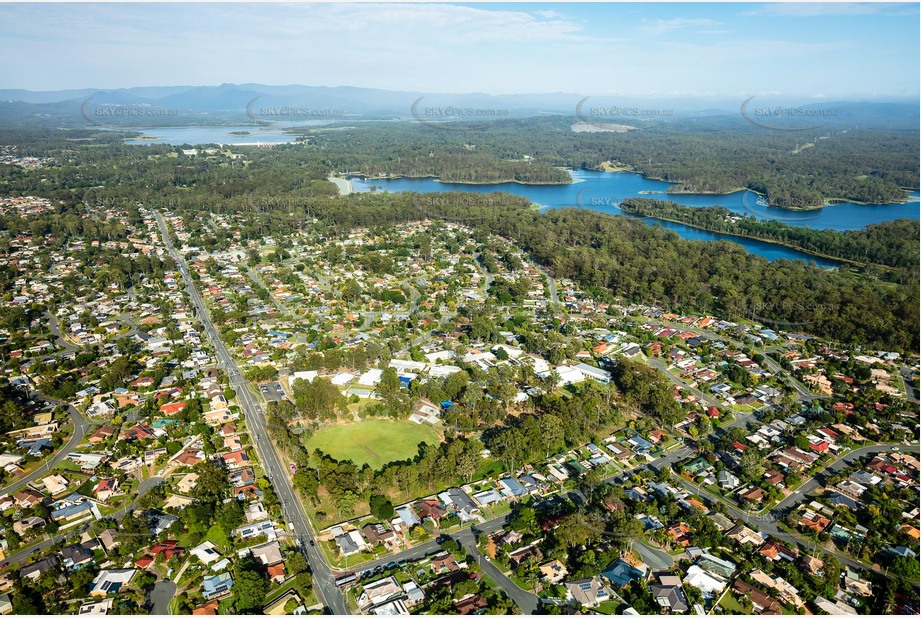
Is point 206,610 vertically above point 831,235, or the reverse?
point 831,235

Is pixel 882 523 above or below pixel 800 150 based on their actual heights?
below

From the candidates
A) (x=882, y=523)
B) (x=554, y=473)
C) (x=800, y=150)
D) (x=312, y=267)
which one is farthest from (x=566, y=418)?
(x=800, y=150)

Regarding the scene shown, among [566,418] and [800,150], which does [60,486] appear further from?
[800,150]

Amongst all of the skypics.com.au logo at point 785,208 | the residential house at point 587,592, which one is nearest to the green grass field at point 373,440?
the residential house at point 587,592

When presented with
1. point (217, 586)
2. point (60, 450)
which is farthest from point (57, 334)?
point (217, 586)

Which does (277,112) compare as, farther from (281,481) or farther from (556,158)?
(281,481)

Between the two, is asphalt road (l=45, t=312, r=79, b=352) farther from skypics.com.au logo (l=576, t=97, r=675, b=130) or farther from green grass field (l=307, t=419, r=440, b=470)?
skypics.com.au logo (l=576, t=97, r=675, b=130)

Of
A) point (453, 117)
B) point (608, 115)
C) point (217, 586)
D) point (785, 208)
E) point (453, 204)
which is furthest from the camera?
point (608, 115)
